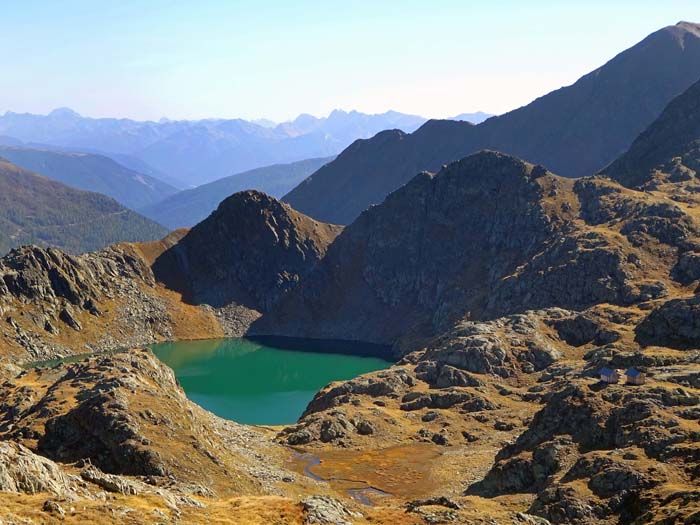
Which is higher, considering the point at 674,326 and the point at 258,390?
the point at 674,326

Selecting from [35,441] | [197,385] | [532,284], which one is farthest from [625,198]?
[35,441]

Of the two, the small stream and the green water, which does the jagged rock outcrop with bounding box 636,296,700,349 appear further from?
the green water

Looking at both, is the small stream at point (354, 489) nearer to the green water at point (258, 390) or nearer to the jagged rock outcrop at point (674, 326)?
Answer: the green water at point (258, 390)

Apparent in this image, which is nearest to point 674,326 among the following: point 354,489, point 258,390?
point 354,489

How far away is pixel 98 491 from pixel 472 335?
329 ft

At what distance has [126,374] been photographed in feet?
301

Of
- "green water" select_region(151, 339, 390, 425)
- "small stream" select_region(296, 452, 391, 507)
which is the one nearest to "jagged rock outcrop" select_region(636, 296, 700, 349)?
"small stream" select_region(296, 452, 391, 507)

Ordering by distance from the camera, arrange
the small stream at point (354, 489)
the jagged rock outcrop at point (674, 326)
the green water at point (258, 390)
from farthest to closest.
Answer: the green water at point (258, 390) → the jagged rock outcrop at point (674, 326) → the small stream at point (354, 489)

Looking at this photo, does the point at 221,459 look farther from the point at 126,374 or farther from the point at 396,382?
the point at 396,382

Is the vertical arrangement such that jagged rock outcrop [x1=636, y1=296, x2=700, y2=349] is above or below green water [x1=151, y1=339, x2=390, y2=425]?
above

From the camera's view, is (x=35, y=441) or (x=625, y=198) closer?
(x=35, y=441)

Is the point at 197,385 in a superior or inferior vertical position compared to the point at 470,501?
inferior

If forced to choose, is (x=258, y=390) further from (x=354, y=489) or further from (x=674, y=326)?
(x=674, y=326)

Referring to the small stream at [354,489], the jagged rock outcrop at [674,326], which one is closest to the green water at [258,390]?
the small stream at [354,489]
